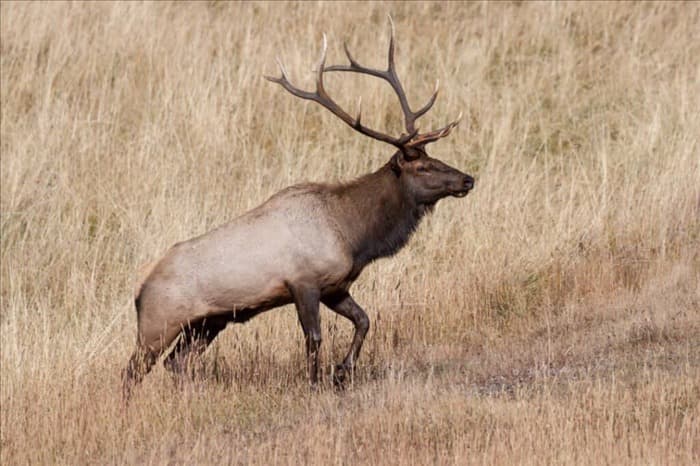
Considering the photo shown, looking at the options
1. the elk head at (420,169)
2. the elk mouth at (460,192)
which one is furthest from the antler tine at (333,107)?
the elk mouth at (460,192)

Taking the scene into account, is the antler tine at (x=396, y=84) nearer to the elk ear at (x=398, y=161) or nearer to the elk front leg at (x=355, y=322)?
the elk ear at (x=398, y=161)

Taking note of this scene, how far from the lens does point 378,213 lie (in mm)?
9445

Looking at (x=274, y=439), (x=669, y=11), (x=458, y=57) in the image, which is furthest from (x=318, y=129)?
(x=274, y=439)

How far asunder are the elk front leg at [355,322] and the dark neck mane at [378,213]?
27cm

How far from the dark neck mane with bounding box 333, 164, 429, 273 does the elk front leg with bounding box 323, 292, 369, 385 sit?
A: 0.27m

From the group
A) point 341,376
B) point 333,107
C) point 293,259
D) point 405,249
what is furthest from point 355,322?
point 405,249

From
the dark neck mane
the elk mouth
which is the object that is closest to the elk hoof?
the dark neck mane

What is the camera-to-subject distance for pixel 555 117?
1444 centimetres

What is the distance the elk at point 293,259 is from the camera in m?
8.92

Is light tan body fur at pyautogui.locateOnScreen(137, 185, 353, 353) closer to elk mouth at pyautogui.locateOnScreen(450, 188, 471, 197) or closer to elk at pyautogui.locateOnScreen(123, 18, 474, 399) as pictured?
elk at pyautogui.locateOnScreen(123, 18, 474, 399)

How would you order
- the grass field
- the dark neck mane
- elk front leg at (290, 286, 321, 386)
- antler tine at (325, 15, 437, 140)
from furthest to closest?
antler tine at (325, 15, 437, 140) < the dark neck mane < elk front leg at (290, 286, 321, 386) < the grass field

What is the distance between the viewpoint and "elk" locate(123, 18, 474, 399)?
8922 millimetres

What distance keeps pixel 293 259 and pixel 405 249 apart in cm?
295

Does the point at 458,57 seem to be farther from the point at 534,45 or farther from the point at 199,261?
the point at 199,261
